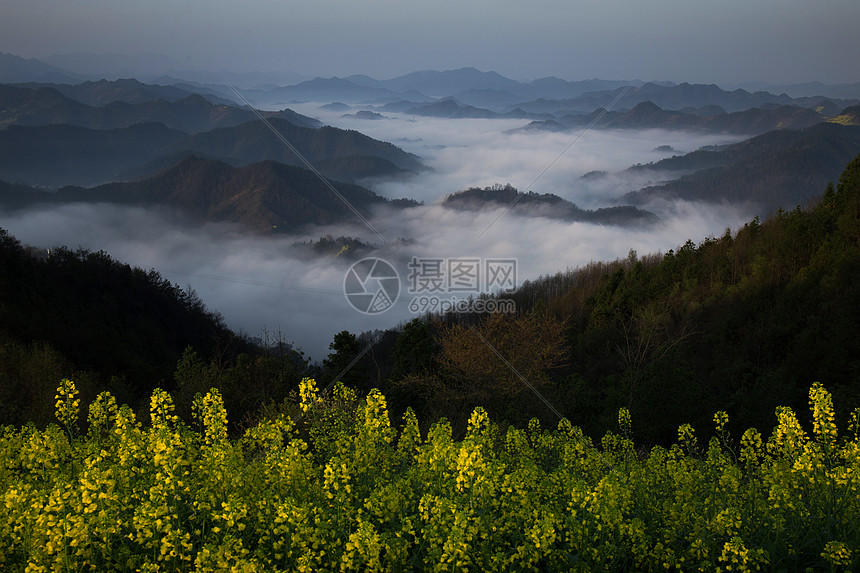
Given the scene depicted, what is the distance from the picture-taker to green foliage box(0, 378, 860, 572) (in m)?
4.35

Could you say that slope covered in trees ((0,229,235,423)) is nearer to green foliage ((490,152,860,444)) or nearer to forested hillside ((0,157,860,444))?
forested hillside ((0,157,860,444))

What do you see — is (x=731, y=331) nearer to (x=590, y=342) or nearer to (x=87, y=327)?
(x=590, y=342)

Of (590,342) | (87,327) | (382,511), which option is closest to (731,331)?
(590,342)

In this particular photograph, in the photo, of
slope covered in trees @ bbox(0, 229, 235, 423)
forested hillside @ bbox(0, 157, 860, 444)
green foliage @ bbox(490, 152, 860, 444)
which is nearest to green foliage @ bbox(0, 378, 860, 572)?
forested hillside @ bbox(0, 157, 860, 444)

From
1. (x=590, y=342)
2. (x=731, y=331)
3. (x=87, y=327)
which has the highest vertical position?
(x=731, y=331)

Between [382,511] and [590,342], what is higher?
[382,511]

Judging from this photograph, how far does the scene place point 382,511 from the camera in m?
4.64

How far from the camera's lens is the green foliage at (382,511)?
435 cm

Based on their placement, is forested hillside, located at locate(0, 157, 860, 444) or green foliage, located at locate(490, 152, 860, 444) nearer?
forested hillside, located at locate(0, 157, 860, 444)

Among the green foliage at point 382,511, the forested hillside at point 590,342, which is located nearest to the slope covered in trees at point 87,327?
the forested hillside at point 590,342

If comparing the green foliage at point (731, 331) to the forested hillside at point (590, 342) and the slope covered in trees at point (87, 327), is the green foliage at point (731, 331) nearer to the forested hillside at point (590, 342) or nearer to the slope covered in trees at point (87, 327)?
the forested hillside at point (590, 342)

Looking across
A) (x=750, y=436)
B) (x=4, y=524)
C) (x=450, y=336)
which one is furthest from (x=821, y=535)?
(x=450, y=336)

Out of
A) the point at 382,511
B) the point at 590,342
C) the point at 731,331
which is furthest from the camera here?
the point at 590,342

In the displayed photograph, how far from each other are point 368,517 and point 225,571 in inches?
44.5
